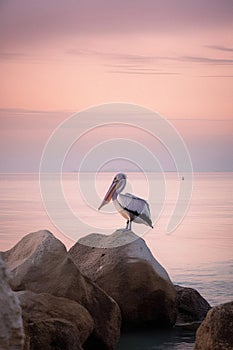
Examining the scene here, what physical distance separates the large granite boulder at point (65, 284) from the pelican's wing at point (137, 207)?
131 inches

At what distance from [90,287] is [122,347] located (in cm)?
66

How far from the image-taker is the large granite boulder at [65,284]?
779cm

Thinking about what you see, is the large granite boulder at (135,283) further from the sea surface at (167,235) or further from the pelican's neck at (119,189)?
the pelican's neck at (119,189)

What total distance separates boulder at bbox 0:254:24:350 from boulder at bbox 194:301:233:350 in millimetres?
2322

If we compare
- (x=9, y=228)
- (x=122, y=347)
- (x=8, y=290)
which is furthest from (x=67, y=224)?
(x=8, y=290)

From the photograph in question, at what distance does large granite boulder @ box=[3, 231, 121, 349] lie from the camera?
779 centimetres

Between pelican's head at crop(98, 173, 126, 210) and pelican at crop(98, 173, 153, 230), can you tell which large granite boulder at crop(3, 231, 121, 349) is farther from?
pelican's head at crop(98, 173, 126, 210)

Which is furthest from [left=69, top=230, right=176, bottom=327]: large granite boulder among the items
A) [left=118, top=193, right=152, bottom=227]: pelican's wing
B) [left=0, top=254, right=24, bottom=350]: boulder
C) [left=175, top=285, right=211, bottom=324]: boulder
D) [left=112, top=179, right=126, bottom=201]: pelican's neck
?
[left=0, top=254, right=24, bottom=350]: boulder

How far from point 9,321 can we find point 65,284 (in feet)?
10.6

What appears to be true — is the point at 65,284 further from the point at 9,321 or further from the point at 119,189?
the point at 119,189

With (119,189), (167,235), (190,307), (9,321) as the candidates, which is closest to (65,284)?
(190,307)

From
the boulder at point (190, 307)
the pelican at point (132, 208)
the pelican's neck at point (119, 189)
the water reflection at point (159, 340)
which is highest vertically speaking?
the pelican's neck at point (119, 189)

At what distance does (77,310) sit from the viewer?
7355 mm

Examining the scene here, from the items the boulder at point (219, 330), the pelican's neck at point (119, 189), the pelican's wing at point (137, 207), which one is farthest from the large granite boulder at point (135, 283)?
the pelican's neck at point (119, 189)
